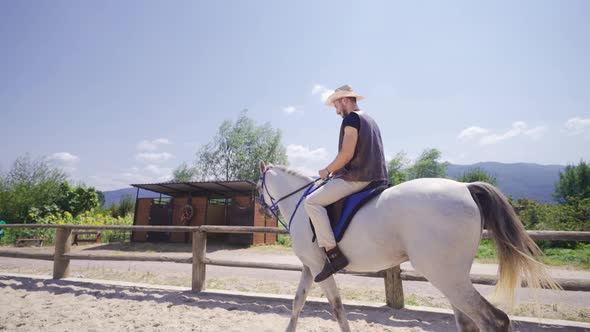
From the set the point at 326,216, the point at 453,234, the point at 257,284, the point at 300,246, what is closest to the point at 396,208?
the point at 453,234

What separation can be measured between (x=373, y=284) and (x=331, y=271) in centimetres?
466

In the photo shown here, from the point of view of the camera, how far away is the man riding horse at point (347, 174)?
8.95 feet

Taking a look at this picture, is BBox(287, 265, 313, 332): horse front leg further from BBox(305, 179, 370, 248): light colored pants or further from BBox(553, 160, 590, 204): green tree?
BBox(553, 160, 590, 204): green tree

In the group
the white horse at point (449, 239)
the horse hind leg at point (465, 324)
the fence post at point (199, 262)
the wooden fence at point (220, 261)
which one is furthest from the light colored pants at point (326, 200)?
the fence post at point (199, 262)

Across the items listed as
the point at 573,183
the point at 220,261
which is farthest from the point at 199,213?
the point at 573,183

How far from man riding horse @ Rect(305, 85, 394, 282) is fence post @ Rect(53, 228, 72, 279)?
705cm

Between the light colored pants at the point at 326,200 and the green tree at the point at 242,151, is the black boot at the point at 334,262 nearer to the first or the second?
the light colored pants at the point at 326,200

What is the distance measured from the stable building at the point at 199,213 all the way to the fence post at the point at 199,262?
10096mm

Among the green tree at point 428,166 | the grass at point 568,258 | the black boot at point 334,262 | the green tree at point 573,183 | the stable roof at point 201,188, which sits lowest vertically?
the grass at point 568,258

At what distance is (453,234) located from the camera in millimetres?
2172

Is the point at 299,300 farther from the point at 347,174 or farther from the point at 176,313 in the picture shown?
the point at 176,313

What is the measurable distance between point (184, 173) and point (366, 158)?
40758 millimetres

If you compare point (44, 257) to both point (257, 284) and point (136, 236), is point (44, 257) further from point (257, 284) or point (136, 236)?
point (136, 236)

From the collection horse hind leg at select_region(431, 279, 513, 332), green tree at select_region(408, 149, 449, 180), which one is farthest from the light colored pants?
green tree at select_region(408, 149, 449, 180)
